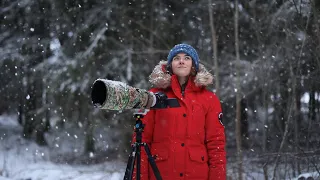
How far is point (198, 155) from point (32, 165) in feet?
26.4

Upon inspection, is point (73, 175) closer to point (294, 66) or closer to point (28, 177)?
point (28, 177)

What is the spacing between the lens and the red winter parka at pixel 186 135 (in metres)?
2.42

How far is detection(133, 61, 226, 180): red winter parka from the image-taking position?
2422 mm

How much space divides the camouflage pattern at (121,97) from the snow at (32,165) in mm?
6265

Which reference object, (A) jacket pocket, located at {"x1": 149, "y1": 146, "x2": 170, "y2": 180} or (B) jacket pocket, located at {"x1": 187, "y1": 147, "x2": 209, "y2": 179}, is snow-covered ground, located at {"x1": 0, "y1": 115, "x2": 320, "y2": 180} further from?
(A) jacket pocket, located at {"x1": 149, "y1": 146, "x2": 170, "y2": 180}

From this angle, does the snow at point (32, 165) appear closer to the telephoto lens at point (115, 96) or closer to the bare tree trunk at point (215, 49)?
the bare tree trunk at point (215, 49)

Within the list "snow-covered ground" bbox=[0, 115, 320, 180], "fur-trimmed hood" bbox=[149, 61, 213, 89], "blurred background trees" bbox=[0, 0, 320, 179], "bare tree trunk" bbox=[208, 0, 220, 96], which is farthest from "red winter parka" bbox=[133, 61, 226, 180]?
"bare tree trunk" bbox=[208, 0, 220, 96]

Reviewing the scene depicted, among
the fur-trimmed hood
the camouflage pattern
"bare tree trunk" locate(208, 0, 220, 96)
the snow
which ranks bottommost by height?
the snow

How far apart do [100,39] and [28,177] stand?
11.4 ft

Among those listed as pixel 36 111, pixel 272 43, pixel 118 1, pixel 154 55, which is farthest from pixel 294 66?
pixel 36 111

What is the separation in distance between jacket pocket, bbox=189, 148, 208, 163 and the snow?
231 inches

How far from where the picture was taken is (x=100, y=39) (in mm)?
9156

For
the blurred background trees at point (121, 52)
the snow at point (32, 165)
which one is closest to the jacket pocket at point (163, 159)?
the blurred background trees at point (121, 52)

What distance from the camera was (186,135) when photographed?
8.00ft
